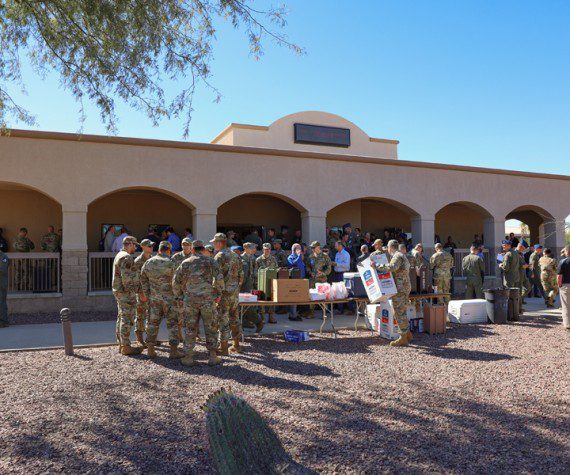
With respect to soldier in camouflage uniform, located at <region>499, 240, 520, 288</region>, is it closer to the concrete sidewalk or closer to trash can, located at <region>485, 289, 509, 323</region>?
trash can, located at <region>485, 289, 509, 323</region>

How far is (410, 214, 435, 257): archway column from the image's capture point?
1641cm

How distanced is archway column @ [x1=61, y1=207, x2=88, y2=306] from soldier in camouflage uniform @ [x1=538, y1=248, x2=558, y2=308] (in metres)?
12.4

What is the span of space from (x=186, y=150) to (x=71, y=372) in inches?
316

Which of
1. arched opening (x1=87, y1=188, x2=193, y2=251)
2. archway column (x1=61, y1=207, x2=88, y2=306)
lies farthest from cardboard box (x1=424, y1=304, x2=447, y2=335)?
arched opening (x1=87, y1=188, x2=193, y2=251)

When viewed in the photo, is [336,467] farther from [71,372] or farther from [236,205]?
[236,205]

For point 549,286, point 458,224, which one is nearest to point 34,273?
point 549,286

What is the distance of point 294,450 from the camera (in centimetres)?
414

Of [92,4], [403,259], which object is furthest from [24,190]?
[403,259]

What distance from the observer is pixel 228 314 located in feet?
26.5

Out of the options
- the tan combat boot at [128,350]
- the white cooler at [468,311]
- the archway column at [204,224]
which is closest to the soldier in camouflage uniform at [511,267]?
the white cooler at [468,311]

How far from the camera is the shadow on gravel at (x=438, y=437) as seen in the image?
3898mm

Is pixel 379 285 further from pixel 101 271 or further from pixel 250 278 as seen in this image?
pixel 101 271

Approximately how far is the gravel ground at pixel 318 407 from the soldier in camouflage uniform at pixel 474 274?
4.04m

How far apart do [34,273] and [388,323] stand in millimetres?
8972
